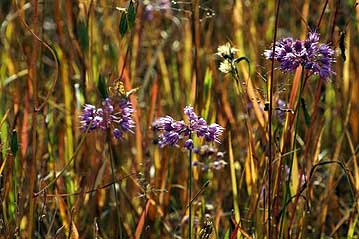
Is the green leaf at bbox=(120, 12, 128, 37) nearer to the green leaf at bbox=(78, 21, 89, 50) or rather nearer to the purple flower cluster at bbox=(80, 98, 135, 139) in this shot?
the purple flower cluster at bbox=(80, 98, 135, 139)

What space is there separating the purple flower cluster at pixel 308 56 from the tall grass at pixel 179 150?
0.21 feet

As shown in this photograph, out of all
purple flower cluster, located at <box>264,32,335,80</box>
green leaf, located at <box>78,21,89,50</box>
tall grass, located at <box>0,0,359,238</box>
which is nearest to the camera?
purple flower cluster, located at <box>264,32,335,80</box>

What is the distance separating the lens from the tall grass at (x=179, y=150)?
153 centimetres

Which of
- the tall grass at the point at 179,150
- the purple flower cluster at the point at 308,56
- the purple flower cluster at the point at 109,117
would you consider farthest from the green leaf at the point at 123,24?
the purple flower cluster at the point at 308,56

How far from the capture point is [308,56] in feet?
4.30

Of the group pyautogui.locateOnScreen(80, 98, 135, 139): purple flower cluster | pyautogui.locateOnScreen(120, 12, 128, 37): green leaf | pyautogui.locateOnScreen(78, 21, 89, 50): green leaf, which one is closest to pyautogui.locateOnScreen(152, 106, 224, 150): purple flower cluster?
pyautogui.locateOnScreen(80, 98, 135, 139): purple flower cluster

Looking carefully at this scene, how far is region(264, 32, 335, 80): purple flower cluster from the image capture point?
1.31 m

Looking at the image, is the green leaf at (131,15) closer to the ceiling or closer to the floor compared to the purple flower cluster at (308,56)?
closer to the ceiling

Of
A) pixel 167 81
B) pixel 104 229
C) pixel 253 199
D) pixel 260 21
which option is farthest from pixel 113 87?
pixel 260 21

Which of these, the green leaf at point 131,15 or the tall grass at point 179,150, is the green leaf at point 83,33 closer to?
the tall grass at point 179,150

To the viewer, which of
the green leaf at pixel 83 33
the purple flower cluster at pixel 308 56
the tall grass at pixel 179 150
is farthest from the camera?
the green leaf at pixel 83 33

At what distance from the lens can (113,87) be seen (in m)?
1.41

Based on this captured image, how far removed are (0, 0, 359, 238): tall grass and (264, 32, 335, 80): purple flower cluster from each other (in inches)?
2.5

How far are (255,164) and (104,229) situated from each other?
52cm
